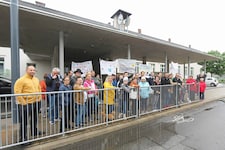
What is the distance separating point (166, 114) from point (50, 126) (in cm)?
458

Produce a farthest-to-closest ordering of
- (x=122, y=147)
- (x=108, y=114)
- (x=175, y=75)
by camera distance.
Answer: (x=175, y=75)
(x=108, y=114)
(x=122, y=147)

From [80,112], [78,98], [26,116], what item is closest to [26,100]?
[26,116]

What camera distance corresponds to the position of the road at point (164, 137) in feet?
13.7

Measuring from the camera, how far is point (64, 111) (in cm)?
453

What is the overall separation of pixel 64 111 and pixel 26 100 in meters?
0.95

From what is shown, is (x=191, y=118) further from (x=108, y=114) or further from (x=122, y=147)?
(x=122, y=147)

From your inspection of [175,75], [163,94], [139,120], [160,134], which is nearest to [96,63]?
[175,75]

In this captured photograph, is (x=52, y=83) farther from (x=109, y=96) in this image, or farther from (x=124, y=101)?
(x=124, y=101)

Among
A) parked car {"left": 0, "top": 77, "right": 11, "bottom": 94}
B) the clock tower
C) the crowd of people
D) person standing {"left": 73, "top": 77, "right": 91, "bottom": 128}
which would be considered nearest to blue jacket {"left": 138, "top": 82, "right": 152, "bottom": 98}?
the crowd of people

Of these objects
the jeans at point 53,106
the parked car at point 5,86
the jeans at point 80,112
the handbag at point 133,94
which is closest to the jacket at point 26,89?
the jeans at point 53,106

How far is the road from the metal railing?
59 centimetres

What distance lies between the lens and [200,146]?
4266 millimetres

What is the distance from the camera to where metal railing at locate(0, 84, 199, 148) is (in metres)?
3.95

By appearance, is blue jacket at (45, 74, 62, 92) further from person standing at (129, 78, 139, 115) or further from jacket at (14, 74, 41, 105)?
person standing at (129, 78, 139, 115)
